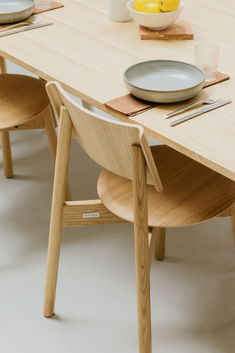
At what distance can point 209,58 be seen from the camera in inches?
70.8

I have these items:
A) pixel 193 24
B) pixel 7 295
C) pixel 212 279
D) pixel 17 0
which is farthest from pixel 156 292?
pixel 17 0

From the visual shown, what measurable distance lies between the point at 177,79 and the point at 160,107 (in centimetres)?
15

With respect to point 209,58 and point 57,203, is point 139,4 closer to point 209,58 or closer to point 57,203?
point 209,58

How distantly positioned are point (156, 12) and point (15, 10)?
0.59 meters

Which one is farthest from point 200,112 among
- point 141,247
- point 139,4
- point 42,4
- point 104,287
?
point 42,4

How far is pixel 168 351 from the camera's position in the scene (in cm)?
192

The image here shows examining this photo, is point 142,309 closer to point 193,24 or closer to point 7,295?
point 7,295

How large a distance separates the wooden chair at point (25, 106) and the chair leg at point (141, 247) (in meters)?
0.84

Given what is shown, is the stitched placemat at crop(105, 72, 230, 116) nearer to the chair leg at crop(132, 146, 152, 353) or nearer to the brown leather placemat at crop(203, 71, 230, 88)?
the brown leather placemat at crop(203, 71, 230, 88)

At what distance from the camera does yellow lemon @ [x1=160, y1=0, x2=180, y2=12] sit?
6.71 ft

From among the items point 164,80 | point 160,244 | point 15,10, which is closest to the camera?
point 164,80

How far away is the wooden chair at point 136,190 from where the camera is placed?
154 centimetres

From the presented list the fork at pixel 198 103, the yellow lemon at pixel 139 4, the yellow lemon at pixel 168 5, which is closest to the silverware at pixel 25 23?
the yellow lemon at pixel 139 4

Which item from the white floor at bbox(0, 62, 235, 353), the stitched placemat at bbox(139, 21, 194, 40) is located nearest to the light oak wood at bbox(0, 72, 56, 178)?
the white floor at bbox(0, 62, 235, 353)
